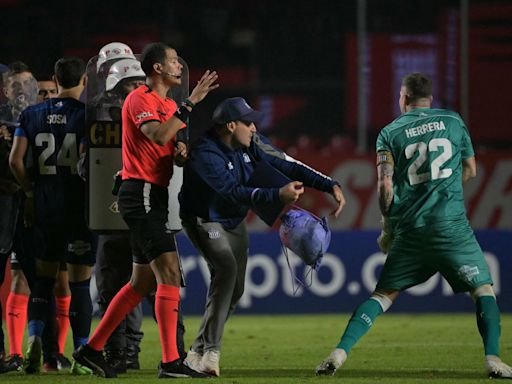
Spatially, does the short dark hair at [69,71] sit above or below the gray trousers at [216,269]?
above

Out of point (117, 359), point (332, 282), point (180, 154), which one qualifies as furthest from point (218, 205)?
point (332, 282)

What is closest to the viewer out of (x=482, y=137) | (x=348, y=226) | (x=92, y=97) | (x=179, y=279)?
(x=179, y=279)

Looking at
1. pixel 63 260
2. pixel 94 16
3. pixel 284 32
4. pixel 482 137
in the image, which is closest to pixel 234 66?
pixel 284 32

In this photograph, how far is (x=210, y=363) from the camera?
339 inches

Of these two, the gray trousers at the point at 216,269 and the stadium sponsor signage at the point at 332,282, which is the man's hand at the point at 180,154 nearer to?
the gray trousers at the point at 216,269

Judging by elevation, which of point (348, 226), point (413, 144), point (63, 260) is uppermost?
point (413, 144)

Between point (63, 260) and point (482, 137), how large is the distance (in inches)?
537

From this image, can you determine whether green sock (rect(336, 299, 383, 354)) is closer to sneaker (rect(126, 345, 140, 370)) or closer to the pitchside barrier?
sneaker (rect(126, 345, 140, 370))

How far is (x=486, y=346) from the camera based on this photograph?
328 inches

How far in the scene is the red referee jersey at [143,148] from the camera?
26.9ft

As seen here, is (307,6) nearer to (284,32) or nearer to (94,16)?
(284,32)

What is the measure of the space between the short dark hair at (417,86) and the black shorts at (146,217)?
177 centimetres

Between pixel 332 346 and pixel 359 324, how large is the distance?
3.12 metres

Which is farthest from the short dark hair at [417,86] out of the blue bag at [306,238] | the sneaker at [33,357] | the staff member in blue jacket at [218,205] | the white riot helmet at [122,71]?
the sneaker at [33,357]
